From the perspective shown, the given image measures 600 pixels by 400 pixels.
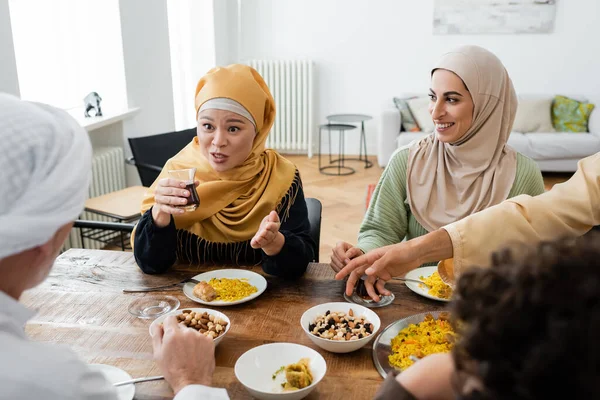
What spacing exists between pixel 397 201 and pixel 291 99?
486 centimetres

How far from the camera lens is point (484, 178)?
2150mm

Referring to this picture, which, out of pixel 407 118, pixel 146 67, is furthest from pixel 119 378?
pixel 407 118

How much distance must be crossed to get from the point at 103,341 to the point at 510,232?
3.66 feet

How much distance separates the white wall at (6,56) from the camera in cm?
285

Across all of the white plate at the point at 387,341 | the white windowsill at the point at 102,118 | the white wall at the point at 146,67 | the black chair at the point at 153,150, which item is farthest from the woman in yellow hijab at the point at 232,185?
the white wall at the point at 146,67

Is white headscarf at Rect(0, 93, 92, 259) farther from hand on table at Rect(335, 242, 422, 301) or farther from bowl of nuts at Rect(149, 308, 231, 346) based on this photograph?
hand on table at Rect(335, 242, 422, 301)

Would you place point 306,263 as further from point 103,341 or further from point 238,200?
point 103,341

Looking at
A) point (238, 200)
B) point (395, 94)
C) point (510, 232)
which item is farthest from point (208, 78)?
point (395, 94)

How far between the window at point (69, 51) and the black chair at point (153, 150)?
0.94m

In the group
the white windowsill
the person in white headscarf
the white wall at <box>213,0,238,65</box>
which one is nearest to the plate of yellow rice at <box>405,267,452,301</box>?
the person in white headscarf

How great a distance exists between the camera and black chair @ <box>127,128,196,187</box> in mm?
3352

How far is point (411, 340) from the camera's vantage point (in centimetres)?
133

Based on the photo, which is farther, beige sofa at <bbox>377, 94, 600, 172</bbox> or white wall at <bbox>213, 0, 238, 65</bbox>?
white wall at <bbox>213, 0, 238, 65</bbox>

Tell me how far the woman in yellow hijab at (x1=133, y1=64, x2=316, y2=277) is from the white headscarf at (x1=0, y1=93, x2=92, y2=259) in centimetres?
100
